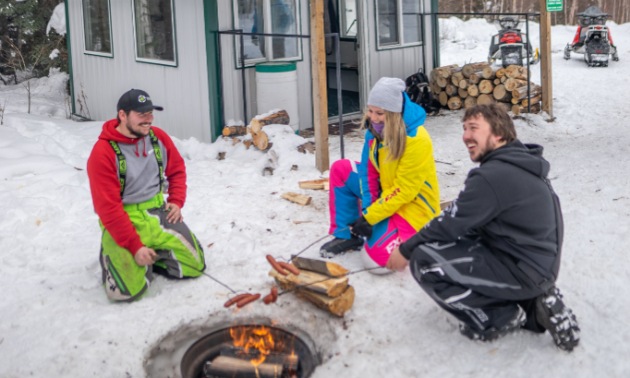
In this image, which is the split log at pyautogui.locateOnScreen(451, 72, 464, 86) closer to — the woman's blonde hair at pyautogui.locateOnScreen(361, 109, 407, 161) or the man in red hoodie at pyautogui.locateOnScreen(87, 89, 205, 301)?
the woman's blonde hair at pyautogui.locateOnScreen(361, 109, 407, 161)

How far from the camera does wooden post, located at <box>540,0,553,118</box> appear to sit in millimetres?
9375

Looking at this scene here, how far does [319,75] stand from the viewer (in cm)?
644

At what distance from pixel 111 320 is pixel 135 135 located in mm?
1229

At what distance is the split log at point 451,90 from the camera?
35.3ft

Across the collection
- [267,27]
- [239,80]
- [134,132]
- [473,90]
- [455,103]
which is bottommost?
[134,132]

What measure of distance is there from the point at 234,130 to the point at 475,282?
5.48 m

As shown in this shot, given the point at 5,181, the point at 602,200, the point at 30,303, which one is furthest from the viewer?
the point at 5,181

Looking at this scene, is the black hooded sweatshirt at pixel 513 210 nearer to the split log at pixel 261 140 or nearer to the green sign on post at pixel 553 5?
the split log at pixel 261 140

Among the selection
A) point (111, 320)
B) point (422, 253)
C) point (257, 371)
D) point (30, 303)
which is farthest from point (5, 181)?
point (422, 253)

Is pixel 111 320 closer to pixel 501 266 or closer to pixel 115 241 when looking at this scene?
pixel 115 241

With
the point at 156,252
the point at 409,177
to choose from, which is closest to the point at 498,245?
the point at 409,177

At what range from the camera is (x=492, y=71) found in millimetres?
10258

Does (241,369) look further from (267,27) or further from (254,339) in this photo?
(267,27)

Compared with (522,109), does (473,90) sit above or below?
above
